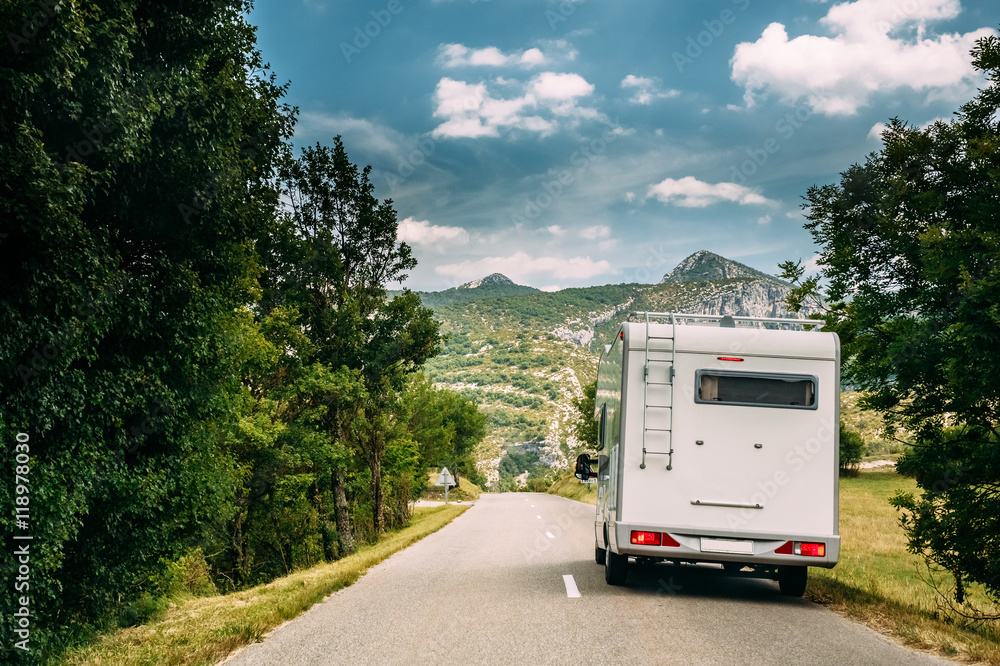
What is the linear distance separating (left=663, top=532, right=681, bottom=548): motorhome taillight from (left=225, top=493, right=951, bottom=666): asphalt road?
2.23 feet

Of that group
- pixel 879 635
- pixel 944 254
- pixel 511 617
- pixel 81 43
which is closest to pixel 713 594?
pixel 879 635

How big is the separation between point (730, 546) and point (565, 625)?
2.32 metres

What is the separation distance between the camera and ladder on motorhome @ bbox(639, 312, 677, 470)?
817 cm

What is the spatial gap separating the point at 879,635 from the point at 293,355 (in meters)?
17.8

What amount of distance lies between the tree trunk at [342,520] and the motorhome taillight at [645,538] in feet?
53.5

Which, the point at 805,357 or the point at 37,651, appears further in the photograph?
the point at 805,357

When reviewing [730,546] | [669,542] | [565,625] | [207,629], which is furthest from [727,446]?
[207,629]

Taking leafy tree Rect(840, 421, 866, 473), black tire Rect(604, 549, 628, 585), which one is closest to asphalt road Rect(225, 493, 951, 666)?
black tire Rect(604, 549, 628, 585)

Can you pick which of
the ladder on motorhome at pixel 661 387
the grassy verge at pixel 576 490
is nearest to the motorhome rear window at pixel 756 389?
the ladder on motorhome at pixel 661 387

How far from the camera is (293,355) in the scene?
21.3 metres

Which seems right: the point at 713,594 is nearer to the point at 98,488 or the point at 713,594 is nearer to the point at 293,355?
the point at 98,488

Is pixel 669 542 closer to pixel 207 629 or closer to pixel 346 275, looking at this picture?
pixel 207 629

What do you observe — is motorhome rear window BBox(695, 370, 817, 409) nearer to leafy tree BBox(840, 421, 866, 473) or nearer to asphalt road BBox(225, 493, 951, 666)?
asphalt road BBox(225, 493, 951, 666)

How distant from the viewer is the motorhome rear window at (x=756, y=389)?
8.22 metres
